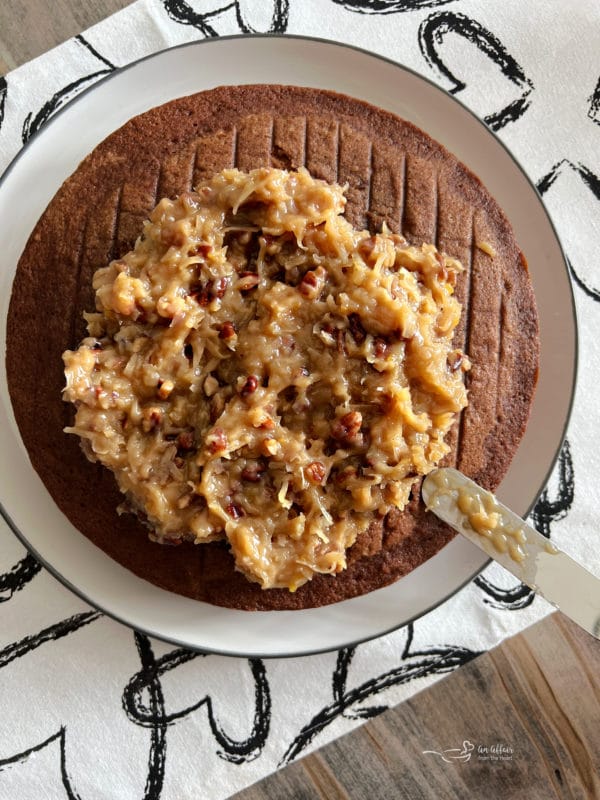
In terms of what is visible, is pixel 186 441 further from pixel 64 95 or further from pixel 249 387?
pixel 64 95

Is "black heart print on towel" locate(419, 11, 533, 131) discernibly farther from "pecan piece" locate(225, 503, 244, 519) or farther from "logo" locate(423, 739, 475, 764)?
"logo" locate(423, 739, 475, 764)

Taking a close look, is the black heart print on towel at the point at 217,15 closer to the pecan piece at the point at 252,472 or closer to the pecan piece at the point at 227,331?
the pecan piece at the point at 227,331

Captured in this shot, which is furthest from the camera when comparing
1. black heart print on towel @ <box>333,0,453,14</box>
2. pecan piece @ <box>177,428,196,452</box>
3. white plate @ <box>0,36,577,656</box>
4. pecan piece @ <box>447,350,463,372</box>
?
black heart print on towel @ <box>333,0,453,14</box>

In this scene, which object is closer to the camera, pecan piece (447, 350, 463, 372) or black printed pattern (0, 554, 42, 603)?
pecan piece (447, 350, 463, 372)

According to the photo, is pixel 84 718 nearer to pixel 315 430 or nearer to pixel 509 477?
pixel 315 430

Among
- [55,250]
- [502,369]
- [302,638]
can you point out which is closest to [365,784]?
[302,638]

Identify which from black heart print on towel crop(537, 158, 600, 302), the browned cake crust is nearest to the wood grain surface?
the browned cake crust

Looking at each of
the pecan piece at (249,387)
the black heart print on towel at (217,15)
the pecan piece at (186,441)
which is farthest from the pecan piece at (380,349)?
the black heart print on towel at (217,15)
